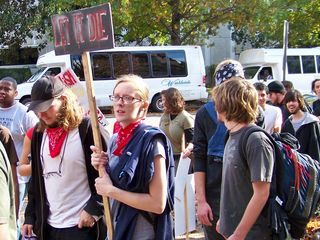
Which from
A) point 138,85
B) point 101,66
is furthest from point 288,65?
point 138,85

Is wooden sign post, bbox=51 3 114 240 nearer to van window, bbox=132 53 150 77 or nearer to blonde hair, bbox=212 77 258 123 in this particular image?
blonde hair, bbox=212 77 258 123

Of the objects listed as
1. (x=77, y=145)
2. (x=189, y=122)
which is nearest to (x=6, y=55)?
(x=189, y=122)

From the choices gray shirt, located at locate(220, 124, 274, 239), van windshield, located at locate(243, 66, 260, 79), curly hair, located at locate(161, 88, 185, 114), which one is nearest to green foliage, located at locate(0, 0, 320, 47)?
van windshield, located at locate(243, 66, 260, 79)

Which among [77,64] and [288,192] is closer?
[288,192]

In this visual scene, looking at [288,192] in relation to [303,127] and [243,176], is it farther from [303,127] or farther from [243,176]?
[303,127]

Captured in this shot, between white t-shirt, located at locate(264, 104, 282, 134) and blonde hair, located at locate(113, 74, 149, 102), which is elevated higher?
blonde hair, located at locate(113, 74, 149, 102)

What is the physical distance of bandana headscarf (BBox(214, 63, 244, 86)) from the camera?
322cm

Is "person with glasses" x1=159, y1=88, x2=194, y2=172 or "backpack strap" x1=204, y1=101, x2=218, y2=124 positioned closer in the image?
"backpack strap" x1=204, y1=101, x2=218, y2=124

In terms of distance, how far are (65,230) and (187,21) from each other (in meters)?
18.6

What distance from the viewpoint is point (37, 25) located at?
23.1 metres

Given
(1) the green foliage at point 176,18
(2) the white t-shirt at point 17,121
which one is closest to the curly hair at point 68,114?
(2) the white t-shirt at point 17,121

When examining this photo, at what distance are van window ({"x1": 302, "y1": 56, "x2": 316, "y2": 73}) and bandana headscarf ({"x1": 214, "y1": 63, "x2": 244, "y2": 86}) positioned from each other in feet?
67.7

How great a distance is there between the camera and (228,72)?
10.6ft

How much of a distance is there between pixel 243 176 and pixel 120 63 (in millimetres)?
17676
